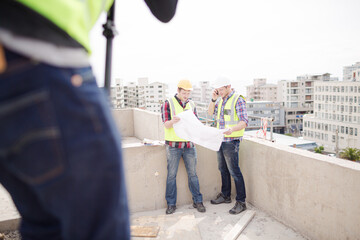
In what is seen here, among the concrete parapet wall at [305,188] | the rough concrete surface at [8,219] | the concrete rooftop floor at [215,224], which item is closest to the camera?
the concrete parapet wall at [305,188]

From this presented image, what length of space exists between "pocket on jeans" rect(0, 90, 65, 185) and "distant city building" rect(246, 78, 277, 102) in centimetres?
10961

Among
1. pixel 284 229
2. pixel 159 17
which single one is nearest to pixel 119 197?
pixel 159 17

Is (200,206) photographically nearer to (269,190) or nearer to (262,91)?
(269,190)

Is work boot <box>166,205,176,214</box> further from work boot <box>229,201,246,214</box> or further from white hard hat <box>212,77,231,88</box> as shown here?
white hard hat <box>212,77,231,88</box>

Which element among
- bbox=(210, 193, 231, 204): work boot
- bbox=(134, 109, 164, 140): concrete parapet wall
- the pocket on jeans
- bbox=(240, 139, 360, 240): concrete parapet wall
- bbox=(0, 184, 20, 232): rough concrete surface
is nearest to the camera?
the pocket on jeans

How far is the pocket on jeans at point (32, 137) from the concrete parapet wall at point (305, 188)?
10.0 ft

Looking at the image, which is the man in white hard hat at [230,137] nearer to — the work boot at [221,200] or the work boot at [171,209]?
the work boot at [221,200]

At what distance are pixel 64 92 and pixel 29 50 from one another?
0.30 feet

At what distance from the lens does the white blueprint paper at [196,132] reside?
162 inches

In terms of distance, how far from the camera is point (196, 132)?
4191mm

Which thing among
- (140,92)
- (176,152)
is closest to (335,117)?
(140,92)

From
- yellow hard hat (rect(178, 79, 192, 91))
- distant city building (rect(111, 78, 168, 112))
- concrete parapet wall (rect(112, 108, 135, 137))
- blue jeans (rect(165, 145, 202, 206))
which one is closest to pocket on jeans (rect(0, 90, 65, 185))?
blue jeans (rect(165, 145, 202, 206))

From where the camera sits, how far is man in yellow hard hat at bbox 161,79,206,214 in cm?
426

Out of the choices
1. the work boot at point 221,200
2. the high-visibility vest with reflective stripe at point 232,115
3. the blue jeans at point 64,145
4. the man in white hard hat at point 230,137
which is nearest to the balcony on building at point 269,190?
the work boot at point 221,200
